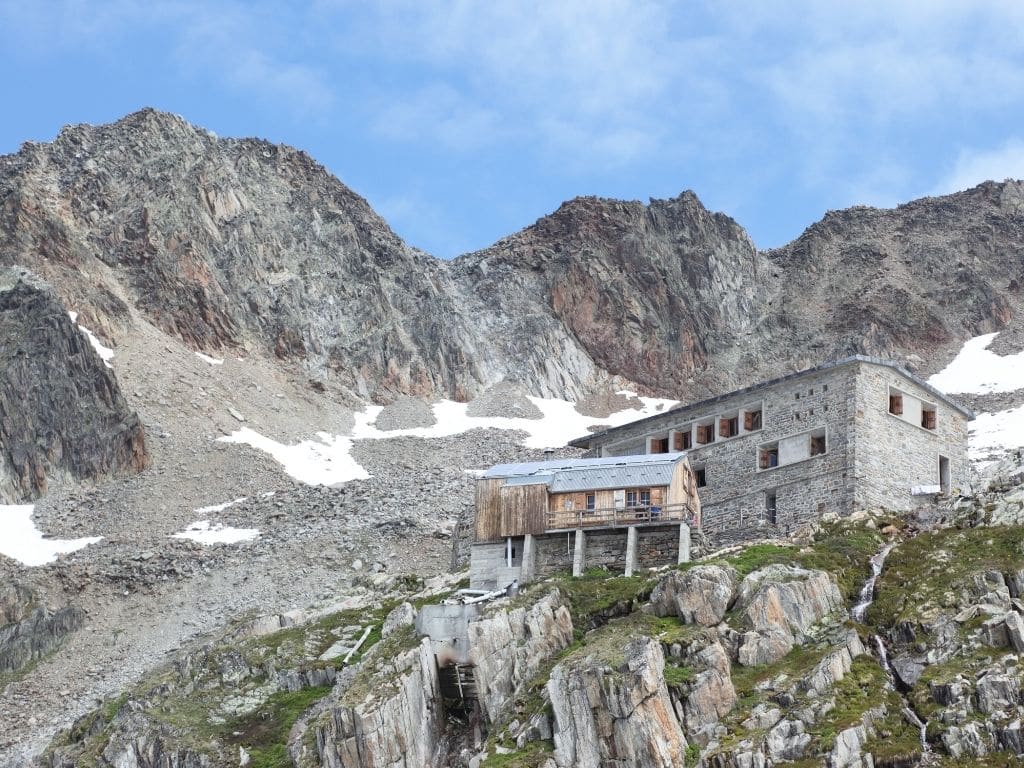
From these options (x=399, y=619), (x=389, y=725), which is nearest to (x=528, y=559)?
(x=399, y=619)

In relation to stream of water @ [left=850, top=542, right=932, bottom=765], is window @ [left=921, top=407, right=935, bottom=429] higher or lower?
higher

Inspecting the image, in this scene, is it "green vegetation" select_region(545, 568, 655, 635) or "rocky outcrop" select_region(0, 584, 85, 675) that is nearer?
"green vegetation" select_region(545, 568, 655, 635)

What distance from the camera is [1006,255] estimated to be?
187000mm

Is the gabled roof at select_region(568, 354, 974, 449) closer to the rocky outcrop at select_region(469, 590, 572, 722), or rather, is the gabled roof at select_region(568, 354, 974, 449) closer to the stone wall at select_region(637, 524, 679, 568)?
the stone wall at select_region(637, 524, 679, 568)

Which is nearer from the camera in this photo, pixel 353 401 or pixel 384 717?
pixel 384 717

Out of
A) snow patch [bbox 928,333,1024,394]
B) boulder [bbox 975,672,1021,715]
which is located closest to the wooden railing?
boulder [bbox 975,672,1021,715]

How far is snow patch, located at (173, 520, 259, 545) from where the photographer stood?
97.5 metres

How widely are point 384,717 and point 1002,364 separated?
124 m

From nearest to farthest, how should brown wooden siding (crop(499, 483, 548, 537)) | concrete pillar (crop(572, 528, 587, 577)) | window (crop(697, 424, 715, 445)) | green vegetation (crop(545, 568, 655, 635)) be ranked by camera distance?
green vegetation (crop(545, 568, 655, 635)) → concrete pillar (crop(572, 528, 587, 577)) → brown wooden siding (crop(499, 483, 548, 537)) → window (crop(697, 424, 715, 445))

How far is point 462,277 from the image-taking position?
184500mm

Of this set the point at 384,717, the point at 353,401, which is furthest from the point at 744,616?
the point at 353,401

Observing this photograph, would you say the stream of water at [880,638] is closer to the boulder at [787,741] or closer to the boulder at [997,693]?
the boulder at [997,693]

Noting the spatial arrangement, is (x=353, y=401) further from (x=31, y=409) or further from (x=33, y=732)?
(x=33, y=732)

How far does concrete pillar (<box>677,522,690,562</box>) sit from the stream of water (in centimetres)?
765
